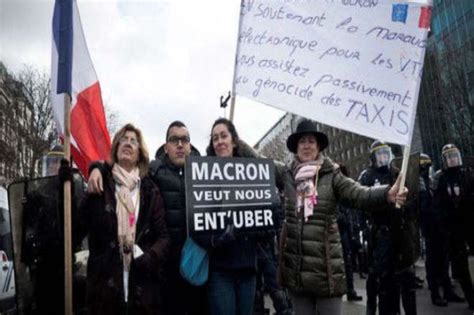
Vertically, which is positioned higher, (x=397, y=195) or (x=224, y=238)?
(x=397, y=195)

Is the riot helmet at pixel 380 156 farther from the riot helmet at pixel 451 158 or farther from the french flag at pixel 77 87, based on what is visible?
the french flag at pixel 77 87

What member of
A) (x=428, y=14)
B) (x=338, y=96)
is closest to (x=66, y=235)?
(x=338, y=96)

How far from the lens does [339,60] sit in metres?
3.66

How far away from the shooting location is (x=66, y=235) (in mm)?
3395

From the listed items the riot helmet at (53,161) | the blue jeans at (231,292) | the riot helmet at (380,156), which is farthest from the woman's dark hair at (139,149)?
the riot helmet at (380,156)

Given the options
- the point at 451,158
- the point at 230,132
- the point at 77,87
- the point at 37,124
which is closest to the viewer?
the point at 230,132

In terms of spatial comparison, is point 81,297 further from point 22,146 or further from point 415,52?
point 22,146

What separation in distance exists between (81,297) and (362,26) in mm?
3523

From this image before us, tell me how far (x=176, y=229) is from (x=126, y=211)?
490 millimetres

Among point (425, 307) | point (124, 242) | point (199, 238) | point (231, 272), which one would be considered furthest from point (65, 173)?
point (425, 307)

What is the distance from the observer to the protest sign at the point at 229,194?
328 centimetres

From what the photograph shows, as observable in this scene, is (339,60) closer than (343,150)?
Yes

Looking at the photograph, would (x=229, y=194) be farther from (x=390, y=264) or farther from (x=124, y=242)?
(x=390, y=264)

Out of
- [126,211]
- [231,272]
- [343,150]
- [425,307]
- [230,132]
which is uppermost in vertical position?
[343,150]
